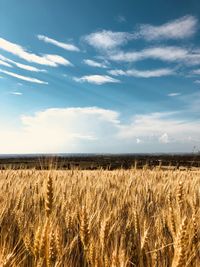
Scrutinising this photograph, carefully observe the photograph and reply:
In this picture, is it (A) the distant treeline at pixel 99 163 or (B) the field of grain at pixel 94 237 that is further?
(A) the distant treeline at pixel 99 163

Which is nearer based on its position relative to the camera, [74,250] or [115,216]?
[74,250]

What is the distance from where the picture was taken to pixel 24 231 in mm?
2650

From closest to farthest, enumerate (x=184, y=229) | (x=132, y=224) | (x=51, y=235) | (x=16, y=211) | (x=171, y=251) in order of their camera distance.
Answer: (x=184, y=229), (x=51, y=235), (x=171, y=251), (x=132, y=224), (x=16, y=211)

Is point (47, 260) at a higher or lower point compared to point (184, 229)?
lower

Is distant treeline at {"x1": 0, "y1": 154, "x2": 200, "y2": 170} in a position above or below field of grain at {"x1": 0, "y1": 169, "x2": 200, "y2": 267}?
above

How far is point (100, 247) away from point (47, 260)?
0.30 meters

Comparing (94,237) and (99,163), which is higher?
(99,163)

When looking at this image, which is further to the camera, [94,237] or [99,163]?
[99,163]

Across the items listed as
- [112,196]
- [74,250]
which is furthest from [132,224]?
[112,196]

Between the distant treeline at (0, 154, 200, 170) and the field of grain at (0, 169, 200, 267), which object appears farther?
the distant treeline at (0, 154, 200, 170)

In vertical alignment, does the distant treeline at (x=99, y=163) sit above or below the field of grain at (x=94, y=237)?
above

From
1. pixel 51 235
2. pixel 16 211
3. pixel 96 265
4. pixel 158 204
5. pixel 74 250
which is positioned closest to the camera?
pixel 96 265

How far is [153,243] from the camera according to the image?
2258 millimetres

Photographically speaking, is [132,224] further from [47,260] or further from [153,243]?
[47,260]
